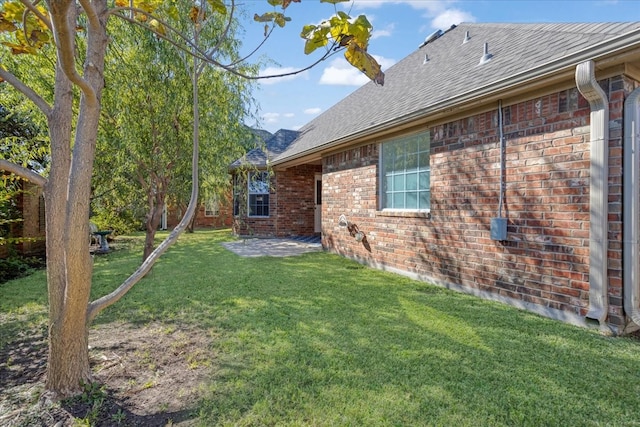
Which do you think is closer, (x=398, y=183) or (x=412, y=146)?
(x=412, y=146)

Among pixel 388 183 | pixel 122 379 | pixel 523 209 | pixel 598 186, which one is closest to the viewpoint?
pixel 122 379

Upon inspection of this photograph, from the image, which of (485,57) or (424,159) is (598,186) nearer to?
(424,159)

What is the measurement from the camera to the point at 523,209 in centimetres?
420

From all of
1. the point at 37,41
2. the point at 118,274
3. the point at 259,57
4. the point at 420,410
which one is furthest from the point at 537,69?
the point at 118,274

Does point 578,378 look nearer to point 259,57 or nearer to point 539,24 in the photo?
point 539,24

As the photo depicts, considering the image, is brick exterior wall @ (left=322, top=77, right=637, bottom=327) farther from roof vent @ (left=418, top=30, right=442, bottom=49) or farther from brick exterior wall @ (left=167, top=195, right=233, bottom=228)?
brick exterior wall @ (left=167, top=195, right=233, bottom=228)

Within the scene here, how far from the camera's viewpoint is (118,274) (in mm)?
6586

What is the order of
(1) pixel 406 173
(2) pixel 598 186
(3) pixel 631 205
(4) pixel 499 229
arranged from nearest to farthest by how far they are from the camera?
(3) pixel 631 205 → (2) pixel 598 186 → (4) pixel 499 229 → (1) pixel 406 173

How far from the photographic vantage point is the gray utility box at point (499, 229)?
14.3 feet

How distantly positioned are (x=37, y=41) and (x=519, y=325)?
499 cm

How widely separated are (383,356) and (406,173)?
408 cm

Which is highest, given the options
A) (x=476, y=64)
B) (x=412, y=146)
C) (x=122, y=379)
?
(x=476, y=64)

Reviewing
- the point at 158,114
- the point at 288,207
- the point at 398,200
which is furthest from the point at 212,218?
the point at 398,200

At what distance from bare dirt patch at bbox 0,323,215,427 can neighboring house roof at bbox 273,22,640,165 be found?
4376mm
